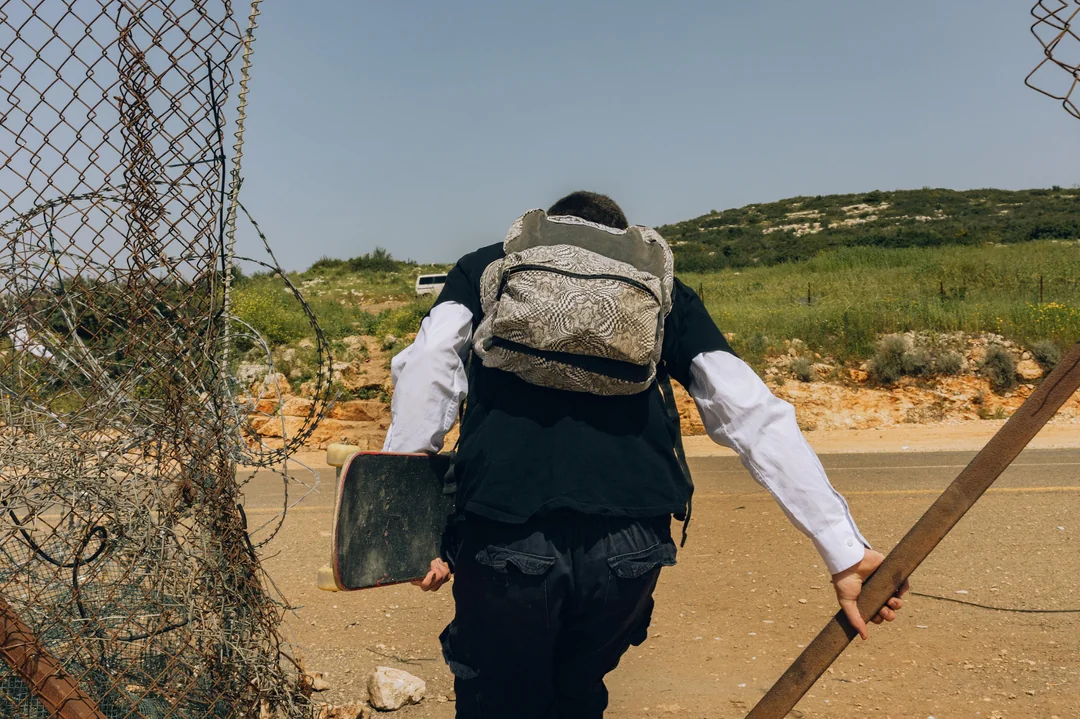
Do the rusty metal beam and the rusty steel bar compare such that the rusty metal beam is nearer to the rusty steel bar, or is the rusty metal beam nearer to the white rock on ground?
the white rock on ground

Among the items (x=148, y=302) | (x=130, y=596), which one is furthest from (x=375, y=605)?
(x=148, y=302)

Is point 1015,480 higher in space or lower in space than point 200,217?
lower

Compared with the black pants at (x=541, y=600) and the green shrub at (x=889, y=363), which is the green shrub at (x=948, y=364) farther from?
the black pants at (x=541, y=600)

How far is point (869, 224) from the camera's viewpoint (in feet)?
147

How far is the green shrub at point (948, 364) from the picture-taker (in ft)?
52.0

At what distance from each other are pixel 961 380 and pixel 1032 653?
1251 centimetres

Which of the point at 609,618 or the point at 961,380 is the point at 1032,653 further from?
the point at 961,380

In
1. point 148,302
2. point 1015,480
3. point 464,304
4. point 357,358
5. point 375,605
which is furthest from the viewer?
point 357,358

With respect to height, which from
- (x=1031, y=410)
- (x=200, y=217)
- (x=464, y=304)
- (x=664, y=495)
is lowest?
(x=664, y=495)

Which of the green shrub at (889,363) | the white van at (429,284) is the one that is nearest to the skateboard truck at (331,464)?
the green shrub at (889,363)

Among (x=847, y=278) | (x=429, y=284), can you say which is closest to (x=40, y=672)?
(x=847, y=278)

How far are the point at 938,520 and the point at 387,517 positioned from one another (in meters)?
1.44

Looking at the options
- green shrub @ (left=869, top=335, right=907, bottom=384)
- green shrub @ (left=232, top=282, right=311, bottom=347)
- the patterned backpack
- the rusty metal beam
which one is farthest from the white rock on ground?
green shrub @ (left=869, top=335, right=907, bottom=384)

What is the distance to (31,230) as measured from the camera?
2.77 meters
